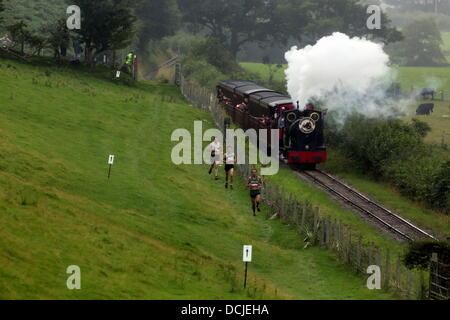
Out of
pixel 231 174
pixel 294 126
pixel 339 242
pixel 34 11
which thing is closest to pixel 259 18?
pixel 34 11

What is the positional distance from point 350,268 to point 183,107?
34616 mm

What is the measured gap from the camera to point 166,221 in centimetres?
3253

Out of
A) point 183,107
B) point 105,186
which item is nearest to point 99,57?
point 183,107

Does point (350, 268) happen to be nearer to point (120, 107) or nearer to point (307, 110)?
point (307, 110)

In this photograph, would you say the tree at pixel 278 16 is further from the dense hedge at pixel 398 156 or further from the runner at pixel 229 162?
the runner at pixel 229 162

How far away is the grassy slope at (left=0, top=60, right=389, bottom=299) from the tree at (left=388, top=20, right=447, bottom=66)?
344 ft

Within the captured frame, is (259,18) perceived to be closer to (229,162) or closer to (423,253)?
(229,162)

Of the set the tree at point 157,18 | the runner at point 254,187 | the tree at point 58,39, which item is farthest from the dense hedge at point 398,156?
the tree at point 157,18

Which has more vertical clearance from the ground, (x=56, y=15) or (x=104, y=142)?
(x=56, y=15)

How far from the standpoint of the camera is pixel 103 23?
68875 millimetres

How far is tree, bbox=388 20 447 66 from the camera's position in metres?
→ 151

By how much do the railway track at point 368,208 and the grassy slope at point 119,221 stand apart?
17.5ft

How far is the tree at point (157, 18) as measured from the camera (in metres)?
109

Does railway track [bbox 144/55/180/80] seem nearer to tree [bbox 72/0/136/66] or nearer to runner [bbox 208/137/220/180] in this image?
tree [bbox 72/0/136/66]
